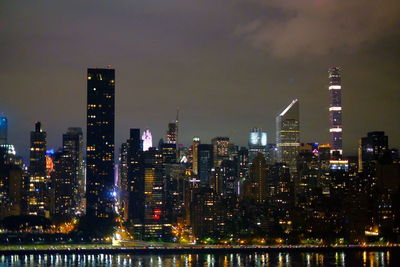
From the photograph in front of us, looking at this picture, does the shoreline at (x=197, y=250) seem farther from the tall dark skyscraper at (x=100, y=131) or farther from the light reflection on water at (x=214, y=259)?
the tall dark skyscraper at (x=100, y=131)

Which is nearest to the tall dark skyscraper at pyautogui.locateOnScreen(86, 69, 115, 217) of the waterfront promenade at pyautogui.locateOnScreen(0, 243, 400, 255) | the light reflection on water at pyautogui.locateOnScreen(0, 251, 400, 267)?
the waterfront promenade at pyautogui.locateOnScreen(0, 243, 400, 255)

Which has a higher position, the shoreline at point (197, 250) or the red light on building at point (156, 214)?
the red light on building at point (156, 214)

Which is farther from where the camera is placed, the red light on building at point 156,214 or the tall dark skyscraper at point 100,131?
the tall dark skyscraper at point 100,131

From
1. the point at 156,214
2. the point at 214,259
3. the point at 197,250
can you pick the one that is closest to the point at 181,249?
the point at 197,250

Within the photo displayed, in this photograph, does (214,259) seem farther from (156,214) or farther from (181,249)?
(156,214)

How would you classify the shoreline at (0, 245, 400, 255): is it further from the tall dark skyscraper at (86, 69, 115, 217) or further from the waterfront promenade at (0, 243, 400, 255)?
the tall dark skyscraper at (86, 69, 115, 217)

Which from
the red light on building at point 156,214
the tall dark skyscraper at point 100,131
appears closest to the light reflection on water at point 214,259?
the red light on building at point 156,214

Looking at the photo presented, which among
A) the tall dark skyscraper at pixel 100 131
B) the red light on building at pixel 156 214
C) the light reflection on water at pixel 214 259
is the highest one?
the tall dark skyscraper at pixel 100 131

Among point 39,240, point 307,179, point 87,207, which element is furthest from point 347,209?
point 87,207
